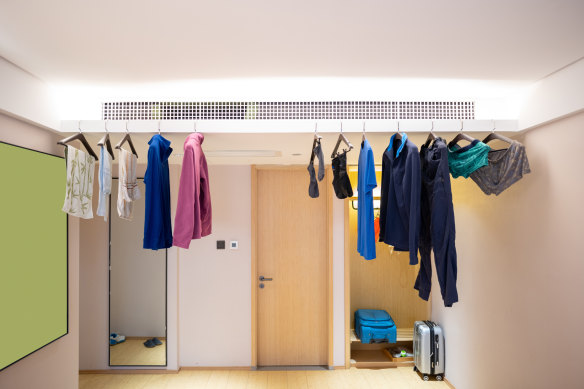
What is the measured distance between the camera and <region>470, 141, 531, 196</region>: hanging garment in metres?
1.81

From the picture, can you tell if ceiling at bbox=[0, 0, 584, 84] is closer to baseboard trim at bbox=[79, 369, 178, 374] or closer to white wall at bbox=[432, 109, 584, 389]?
white wall at bbox=[432, 109, 584, 389]

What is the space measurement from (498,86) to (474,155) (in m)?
0.65

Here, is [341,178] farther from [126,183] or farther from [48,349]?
[48,349]

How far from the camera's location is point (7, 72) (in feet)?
5.70

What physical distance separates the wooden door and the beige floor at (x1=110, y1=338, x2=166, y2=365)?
1071mm

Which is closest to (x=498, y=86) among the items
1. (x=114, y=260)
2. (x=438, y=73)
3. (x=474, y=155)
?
(x=438, y=73)

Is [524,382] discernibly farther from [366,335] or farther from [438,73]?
[438,73]

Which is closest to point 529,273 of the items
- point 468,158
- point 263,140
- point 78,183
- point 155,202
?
point 468,158

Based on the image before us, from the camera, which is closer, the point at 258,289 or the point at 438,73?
the point at 438,73

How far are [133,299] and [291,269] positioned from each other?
5.66 feet

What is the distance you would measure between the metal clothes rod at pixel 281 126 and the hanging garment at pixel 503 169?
0.83ft

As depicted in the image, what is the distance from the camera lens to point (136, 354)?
356 centimetres

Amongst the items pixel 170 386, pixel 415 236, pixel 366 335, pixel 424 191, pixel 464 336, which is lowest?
pixel 170 386

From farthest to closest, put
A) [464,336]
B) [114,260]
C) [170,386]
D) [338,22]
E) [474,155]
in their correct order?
1. [114,260]
2. [170,386]
3. [464,336]
4. [474,155]
5. [338,22]
